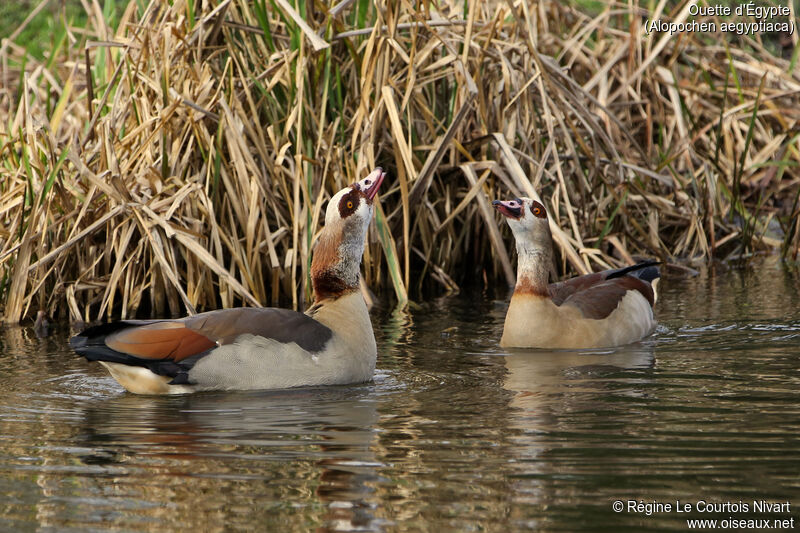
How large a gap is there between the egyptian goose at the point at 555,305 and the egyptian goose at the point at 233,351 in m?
1.51

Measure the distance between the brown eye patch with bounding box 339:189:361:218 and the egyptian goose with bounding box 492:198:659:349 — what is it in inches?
57.1

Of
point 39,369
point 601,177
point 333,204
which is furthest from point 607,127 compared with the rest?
point 39,369

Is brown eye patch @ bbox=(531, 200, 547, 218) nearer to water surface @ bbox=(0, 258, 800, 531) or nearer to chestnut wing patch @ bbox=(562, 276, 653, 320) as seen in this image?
chestnut wing patch @ bbox=(562, 276, 653, 320)

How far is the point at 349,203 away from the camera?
22.6 feet

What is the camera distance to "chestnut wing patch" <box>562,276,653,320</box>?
316 inches

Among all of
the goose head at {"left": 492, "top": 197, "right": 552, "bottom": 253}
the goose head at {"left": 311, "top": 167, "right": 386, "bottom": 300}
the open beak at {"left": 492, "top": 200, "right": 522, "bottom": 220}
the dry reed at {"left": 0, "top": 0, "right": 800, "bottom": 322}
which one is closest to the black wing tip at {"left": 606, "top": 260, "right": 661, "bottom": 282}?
the dry reed at {"left": 0, "top": 0, "right": 800, "bottom": 322}

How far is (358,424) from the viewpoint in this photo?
5559mm

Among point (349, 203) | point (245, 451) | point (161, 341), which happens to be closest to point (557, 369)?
point (349, 203)

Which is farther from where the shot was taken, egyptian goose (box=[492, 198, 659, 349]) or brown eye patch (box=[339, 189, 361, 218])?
egyptian goose (box=[492, 198, 659, 349])

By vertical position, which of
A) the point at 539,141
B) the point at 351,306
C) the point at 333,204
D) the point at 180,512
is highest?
the point at 539,141

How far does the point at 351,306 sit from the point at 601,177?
13.2 feet

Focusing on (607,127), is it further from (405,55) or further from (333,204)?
(333,204)

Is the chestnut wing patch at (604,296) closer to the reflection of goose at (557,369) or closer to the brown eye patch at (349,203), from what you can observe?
the reflection of goose at (557,369)

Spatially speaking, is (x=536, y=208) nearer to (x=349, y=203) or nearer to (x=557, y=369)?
(x=557, y=369)
